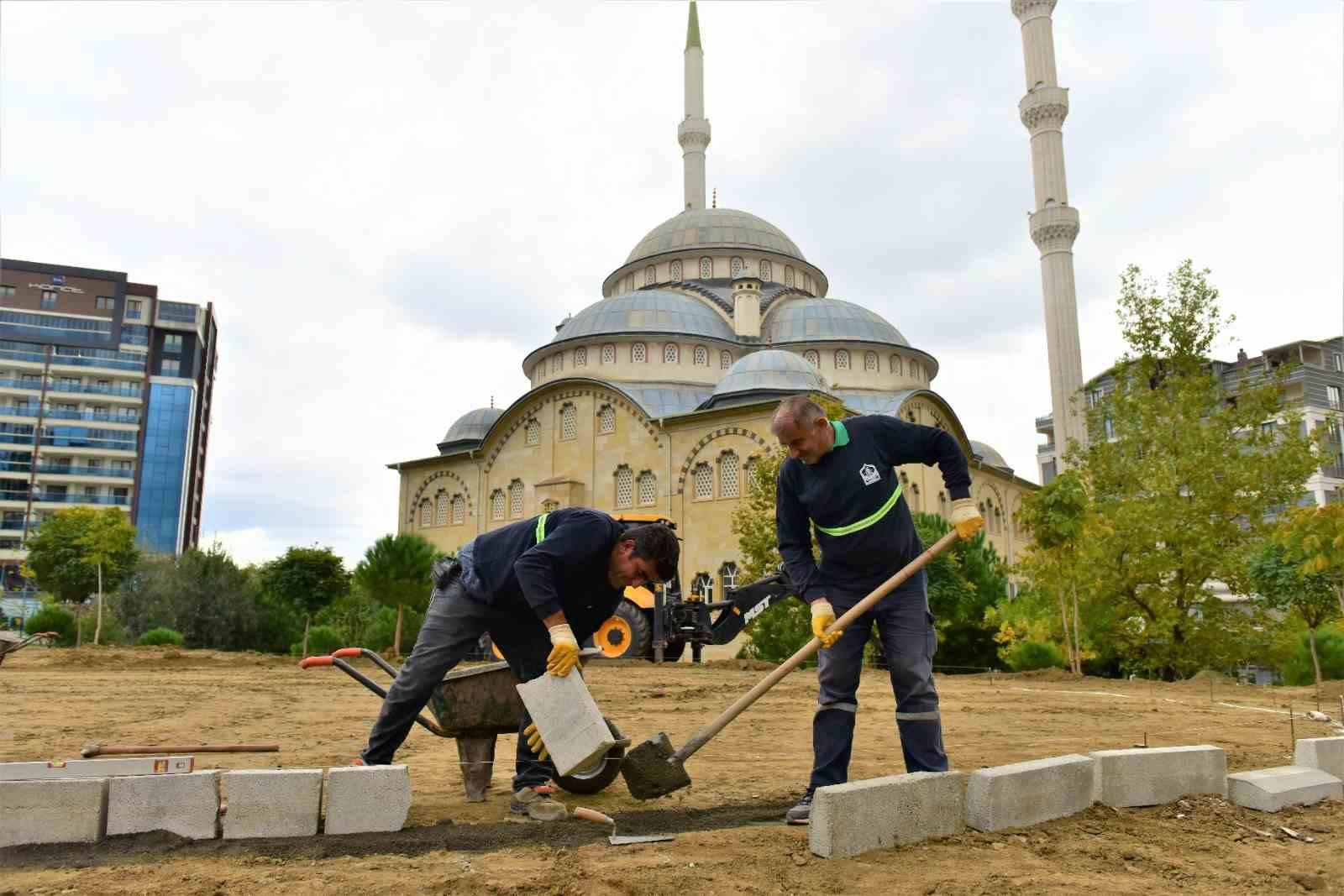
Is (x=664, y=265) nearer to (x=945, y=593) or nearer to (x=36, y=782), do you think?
(x=945, y=593)

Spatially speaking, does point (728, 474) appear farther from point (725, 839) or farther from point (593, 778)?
point (725, 839)

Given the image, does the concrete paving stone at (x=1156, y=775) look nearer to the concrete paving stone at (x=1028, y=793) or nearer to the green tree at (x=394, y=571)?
the concrete paving stone at (x=1028, y=793)

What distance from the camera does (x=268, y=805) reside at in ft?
12.6

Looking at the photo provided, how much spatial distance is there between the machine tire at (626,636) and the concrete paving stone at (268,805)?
14.3 metres

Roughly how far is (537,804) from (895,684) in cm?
166

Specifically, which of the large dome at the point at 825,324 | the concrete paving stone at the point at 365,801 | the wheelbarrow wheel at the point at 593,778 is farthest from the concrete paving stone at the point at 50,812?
the large dome at the point at 825,324

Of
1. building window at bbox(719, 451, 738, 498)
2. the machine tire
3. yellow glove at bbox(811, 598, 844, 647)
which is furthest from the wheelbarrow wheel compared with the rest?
building window at bbox(719, 451, 738, 498)

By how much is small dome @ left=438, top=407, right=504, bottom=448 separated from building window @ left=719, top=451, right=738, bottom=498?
1312 cm

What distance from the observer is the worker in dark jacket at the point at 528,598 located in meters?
4.32

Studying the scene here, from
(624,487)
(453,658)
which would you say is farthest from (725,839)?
(624,487)

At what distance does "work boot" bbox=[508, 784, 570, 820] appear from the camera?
14.0 ft

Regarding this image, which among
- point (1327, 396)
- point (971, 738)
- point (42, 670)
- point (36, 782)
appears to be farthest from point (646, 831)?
point (1327, 396)

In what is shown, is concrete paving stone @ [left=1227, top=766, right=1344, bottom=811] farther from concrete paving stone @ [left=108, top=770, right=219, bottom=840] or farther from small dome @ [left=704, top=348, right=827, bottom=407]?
small dome @ [left=704, top=348, right=827, bottom=407]

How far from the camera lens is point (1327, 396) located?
45.7m
